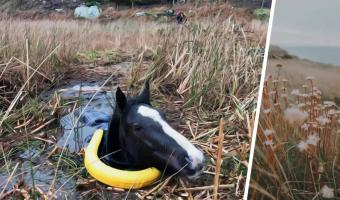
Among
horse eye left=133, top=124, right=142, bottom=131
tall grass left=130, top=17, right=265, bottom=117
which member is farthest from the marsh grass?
horse eye left=133, top=124, right=142, bottom=131

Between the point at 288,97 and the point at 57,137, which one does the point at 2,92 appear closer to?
the point at 57,137

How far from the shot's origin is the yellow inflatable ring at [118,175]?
7.13 ft

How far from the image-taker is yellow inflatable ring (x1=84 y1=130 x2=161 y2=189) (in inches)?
85.5

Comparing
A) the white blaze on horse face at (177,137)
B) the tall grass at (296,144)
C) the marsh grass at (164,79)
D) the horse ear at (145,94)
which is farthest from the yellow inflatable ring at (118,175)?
the tall grass at (296,144)

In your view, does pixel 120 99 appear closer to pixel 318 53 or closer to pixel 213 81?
pixel 213 81

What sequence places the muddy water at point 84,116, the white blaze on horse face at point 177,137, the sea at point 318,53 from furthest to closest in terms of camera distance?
the muddy water at point 84,116 < the white blaze on horse face at point 177,137 < the sea at point 318,53

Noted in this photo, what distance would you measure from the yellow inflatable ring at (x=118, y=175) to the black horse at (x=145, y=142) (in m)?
0.04

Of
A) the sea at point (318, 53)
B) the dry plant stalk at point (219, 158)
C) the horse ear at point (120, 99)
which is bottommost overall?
the dry plant stalk at point (219, 158)

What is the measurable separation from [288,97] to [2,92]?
0.99 metres

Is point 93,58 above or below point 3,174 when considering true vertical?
above

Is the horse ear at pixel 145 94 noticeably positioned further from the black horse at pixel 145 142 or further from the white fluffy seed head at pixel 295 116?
the white fluffy seed head at pixel 295 116

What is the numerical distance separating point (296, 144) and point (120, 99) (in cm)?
61

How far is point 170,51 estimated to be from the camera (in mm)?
2289

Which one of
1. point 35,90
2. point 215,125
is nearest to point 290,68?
point 215,125
